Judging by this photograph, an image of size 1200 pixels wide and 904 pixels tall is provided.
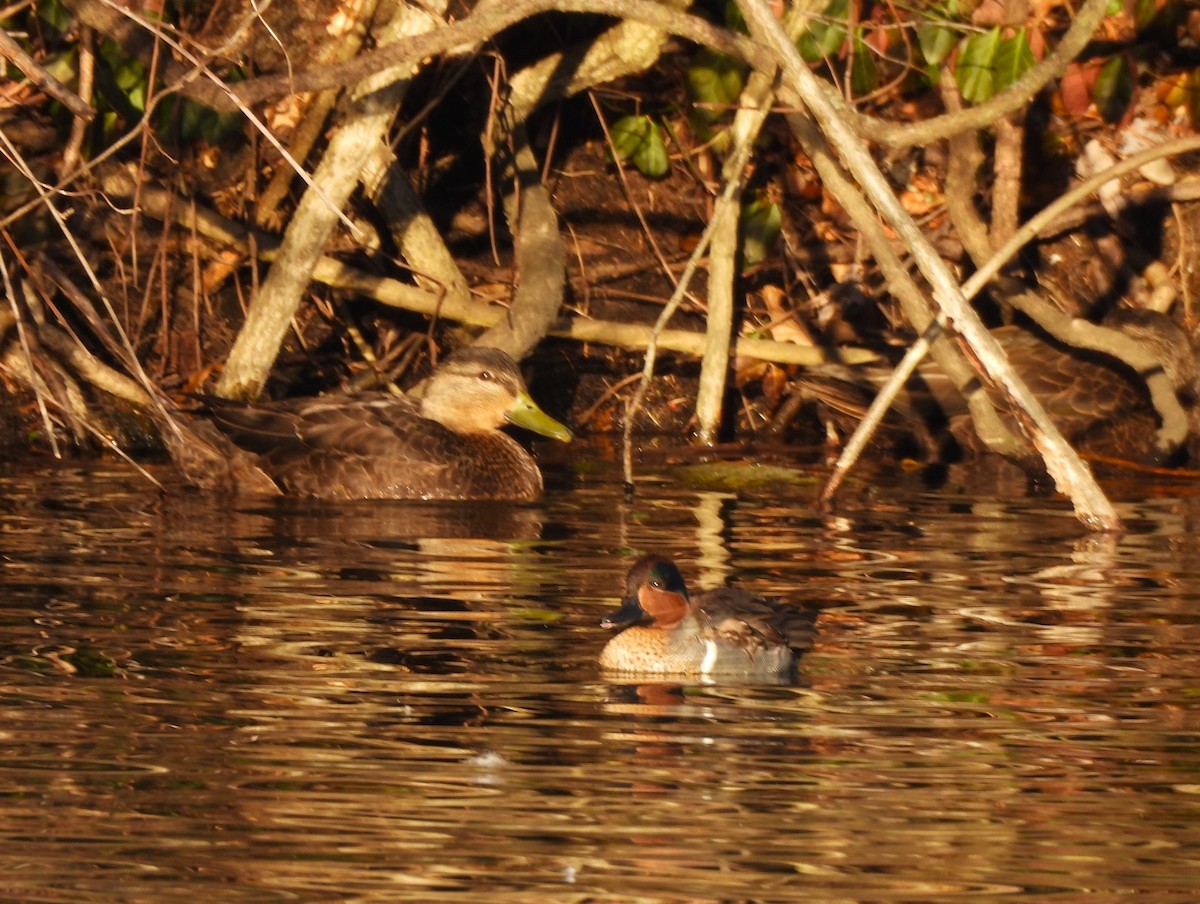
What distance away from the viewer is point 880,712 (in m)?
5.76

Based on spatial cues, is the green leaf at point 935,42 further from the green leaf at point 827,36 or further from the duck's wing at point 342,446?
the duck's wing at point 342,446

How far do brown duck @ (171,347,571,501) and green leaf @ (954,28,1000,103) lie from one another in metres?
2.67

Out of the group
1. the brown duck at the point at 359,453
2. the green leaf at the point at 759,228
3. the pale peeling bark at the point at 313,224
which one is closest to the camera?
the brown duck at the point at 359,453

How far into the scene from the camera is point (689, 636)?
6.45 m

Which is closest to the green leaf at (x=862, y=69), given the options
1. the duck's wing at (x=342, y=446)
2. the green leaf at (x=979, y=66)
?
the green leaf at (x=979, y=66)

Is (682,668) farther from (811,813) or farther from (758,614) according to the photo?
(811,813)

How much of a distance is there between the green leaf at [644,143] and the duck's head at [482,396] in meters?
2.44

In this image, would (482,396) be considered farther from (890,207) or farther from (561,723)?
(561,723)

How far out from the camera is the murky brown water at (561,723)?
172 inches

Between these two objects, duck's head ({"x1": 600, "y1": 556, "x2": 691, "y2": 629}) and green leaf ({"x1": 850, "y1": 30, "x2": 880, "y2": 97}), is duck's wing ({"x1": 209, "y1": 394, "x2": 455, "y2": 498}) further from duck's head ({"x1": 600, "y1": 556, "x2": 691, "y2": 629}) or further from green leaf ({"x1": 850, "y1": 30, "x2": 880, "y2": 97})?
duck's head ({"x1": 600, "y1": 556, "x2": 691, "y2": 629})

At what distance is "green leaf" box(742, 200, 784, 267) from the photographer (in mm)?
12930

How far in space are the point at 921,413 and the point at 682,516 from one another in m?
2.81

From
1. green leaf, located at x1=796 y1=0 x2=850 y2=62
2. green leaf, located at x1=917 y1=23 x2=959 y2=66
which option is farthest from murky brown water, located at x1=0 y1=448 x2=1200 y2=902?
green leaf, located at x1=917 y1=23 x2=959 y2=66

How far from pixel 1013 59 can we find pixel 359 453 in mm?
3485
